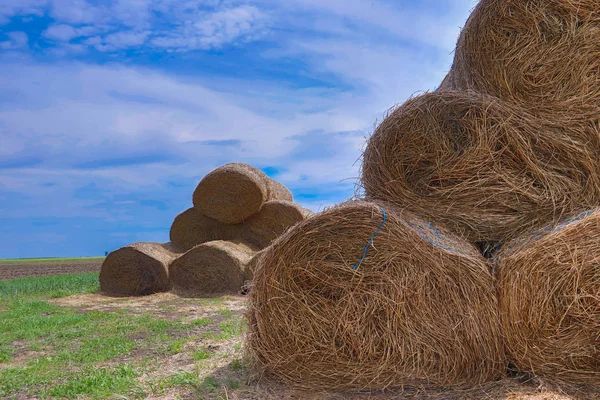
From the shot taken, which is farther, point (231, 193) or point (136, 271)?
point (231, 193)

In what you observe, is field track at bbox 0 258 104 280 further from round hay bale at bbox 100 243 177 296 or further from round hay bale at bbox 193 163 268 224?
round hay bale at bbox 193 163 268 224

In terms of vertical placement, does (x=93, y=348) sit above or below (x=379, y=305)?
below

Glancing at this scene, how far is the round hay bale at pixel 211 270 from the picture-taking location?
918 cm

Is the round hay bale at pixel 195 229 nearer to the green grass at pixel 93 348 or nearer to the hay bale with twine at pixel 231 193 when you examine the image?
the hay bale with twine at pixel 231 193

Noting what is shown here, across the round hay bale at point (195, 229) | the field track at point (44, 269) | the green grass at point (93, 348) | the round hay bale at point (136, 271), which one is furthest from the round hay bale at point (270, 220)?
the field track at point (44, 269)

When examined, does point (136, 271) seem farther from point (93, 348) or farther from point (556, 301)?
point (556, 301)

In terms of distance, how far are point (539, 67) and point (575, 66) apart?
251mm

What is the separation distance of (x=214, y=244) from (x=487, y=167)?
6.39 metres

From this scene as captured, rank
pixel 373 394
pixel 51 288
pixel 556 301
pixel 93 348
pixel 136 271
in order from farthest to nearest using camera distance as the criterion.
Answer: pixel 51 288 < pixel 136 271 < pixel 93 348 < pixel 373 394 < pixel 556 301

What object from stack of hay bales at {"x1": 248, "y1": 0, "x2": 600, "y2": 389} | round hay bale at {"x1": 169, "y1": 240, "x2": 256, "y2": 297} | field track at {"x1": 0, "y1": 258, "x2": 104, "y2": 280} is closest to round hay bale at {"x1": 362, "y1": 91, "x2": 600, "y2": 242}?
stack of hay bales at {"x1": 248, "y1": 0, "x2": 600, "y2": 389}

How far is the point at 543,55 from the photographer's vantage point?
3.99m

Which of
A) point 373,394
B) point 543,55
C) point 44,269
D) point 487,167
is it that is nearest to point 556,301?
point 487,167

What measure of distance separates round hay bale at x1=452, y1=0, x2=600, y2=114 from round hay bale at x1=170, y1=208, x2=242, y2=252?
7.66 metres

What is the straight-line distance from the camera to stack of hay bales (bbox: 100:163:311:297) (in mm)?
9312
